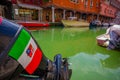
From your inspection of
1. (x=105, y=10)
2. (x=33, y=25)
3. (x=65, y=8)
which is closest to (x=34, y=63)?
(x=33, y=25)

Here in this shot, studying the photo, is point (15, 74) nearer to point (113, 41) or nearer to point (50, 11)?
point (113, 41)

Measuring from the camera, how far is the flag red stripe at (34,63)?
156 cm

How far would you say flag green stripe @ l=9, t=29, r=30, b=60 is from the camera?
141cm

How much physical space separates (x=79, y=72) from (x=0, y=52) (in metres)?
2.85

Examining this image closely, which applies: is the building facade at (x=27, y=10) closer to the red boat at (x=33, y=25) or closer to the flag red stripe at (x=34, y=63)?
the red boat at (x=33, y=25)

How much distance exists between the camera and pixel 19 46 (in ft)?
4.72

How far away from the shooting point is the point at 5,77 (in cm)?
142

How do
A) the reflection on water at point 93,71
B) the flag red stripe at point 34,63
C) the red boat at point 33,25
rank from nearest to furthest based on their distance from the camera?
the flag red stripe at point 34,63
the reflection on water at point 93,71
the red boat at point 33,25

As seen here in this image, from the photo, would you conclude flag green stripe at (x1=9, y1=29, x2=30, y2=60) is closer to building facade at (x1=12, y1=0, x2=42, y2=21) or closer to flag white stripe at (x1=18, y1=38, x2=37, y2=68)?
flag white stripe at (x1=18, y1=38, x2=37, y2=68)

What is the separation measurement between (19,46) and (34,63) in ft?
0.85

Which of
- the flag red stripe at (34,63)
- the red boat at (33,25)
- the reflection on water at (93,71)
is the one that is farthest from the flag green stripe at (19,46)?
the red boat at (33,25)

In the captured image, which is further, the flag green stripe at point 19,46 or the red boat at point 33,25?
the red boat at point 33,25

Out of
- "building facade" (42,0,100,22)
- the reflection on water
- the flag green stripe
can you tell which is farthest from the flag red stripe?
"building facade" (42,0,100,22)

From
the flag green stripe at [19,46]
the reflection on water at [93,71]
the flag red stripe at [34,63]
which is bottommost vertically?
the reflection on water at [93,71]
